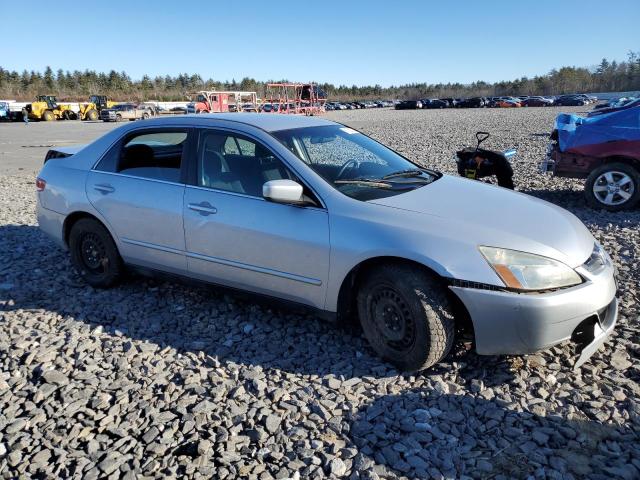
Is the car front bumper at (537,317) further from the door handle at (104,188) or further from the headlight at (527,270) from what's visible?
the door handle at (104,188)

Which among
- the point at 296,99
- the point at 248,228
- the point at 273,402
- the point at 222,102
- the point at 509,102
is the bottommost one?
the point at 273,402

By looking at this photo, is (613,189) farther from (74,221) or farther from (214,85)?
(214,85)

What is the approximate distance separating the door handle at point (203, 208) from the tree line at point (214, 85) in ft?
254

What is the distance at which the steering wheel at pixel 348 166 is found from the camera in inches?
150

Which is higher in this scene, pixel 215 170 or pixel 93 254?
pixel 215 170

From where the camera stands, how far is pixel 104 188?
4535 millimetres

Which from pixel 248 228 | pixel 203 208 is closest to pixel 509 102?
pixel 203 208

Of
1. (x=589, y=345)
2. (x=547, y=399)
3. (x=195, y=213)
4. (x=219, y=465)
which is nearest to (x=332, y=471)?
(x=219, y=465)

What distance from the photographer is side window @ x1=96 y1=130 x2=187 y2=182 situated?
426 cm

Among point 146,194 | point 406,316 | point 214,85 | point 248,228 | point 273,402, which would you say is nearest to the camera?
point 273,402

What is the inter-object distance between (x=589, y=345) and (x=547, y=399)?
406 mm

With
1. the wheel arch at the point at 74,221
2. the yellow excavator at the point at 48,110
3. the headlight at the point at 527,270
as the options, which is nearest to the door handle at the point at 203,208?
the wheel arch at the point at 74,221

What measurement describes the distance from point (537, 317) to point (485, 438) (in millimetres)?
723

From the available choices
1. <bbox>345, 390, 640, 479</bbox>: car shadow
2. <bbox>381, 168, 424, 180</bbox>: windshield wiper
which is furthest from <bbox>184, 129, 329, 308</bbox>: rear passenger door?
<bbox>345, 390, 640, 479</bbox>: car shadow
